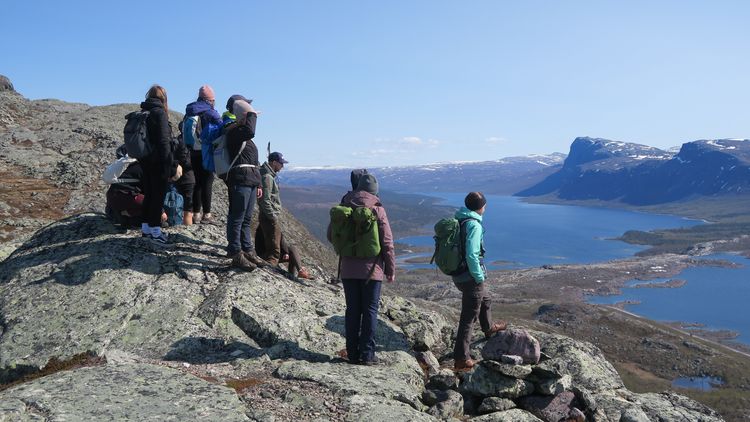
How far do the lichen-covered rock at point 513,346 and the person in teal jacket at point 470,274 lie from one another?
0.50 meters

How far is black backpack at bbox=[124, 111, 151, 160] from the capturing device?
10992 mm

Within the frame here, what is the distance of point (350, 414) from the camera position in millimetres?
7285

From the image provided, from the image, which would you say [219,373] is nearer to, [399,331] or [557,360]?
[399,331]

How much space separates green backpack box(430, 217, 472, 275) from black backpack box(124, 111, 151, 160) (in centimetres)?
668

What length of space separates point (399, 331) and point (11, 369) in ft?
24.8

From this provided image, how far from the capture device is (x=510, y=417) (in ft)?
29.0

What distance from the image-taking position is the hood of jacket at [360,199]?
9180mm

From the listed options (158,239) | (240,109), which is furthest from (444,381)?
(158,239)

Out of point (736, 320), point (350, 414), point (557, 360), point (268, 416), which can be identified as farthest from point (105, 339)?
point (736, 320)

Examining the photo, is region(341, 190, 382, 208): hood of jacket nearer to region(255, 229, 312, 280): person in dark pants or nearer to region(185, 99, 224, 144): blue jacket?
region(185, 99, 224, 144): blue jacket

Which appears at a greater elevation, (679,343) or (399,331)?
(399,331)

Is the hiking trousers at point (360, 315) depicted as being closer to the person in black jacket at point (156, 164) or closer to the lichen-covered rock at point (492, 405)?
the lichen-covered rock at point (492, 405)

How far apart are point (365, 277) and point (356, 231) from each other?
841 millimetres

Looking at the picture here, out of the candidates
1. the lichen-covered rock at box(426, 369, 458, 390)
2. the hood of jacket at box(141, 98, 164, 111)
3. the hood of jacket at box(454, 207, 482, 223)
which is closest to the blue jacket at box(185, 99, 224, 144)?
the hood of jacket at box(141, 98, 164, 111)
